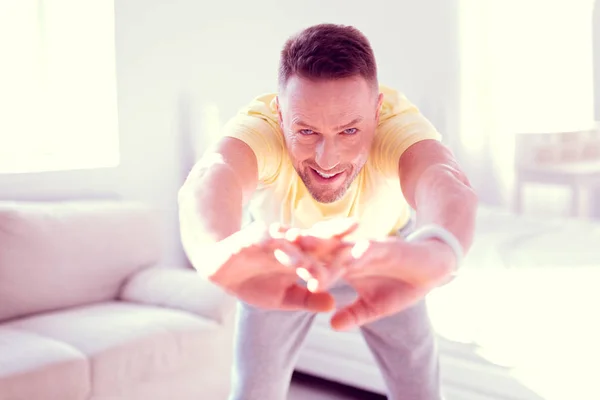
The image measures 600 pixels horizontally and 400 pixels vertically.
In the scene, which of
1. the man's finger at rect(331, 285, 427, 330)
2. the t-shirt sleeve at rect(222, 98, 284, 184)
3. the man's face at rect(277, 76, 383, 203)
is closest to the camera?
the man's finger at rect(331, 285, 427, 330)

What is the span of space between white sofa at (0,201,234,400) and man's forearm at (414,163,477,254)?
1419 millimetres

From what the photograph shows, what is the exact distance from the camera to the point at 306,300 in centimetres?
120

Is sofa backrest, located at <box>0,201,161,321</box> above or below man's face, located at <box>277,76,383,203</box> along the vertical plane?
below

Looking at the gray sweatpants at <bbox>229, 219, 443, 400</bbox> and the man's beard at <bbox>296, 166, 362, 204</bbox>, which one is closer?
the man's beard at <bbox>296, 166, 362, 204</bbox>

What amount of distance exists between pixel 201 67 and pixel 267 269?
2649 millimetres

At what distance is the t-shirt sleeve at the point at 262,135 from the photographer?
4.90 feet

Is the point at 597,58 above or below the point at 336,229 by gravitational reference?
above

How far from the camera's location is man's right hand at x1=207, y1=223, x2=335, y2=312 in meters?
1.05

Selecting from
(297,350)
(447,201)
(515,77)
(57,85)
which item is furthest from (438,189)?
(57,85)

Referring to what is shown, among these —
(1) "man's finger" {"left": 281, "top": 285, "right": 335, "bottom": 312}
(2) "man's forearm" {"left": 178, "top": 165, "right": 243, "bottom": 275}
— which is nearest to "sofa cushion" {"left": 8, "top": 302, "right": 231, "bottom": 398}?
(2) "man's forearm" {"left": 178, "top": 165, "right": 243, "bottom": 275}

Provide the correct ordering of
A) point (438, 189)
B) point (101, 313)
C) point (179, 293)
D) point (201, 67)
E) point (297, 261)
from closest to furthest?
point (297, 261), point (438, 189), point (101, 313), point (179, 293), point (201, 67)

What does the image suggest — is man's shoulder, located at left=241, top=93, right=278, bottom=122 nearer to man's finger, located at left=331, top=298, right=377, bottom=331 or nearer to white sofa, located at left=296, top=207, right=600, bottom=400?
man's finger, located at left=331, top=298, right=377, bottom=331

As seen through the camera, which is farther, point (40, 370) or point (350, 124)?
point (40, 370)

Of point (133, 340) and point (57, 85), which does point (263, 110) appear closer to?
point (133, 340)
